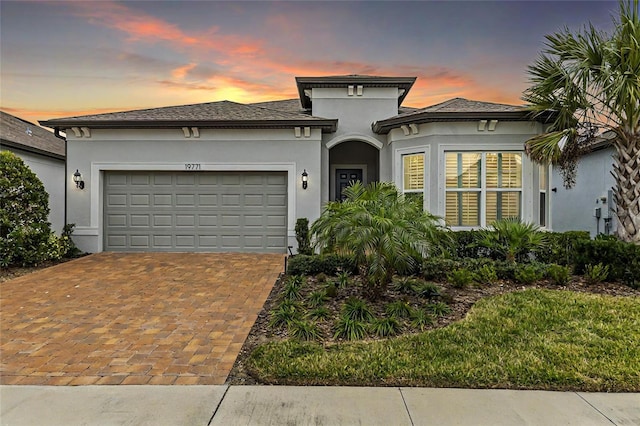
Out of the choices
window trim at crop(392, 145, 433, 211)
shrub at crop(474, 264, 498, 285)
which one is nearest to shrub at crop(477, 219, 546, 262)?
shrub at crop(474, 264, 498, 285)

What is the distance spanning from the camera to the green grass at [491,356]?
338 cm

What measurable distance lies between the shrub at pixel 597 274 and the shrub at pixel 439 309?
2998 millimetres

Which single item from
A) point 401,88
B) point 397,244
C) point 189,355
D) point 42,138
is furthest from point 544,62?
point 42,138

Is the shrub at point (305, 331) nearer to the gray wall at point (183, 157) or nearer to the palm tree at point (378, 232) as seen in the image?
the palm tree at point (378, 232)

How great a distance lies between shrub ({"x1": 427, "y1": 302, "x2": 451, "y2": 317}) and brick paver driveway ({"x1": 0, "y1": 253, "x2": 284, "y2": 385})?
8.14ft

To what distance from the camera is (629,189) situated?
7121mm

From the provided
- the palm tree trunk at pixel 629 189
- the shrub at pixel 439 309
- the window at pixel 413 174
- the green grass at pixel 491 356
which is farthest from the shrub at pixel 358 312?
the palm tree trunk at pixel 629 189

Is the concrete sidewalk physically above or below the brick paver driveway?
below

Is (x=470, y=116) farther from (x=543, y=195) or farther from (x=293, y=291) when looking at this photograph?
(x=293, y=291)

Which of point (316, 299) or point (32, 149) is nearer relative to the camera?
point (316, 299)

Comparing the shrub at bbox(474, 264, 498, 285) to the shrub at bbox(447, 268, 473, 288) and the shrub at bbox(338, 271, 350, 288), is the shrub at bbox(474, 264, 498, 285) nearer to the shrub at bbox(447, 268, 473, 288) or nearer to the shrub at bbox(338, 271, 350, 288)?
the shrub at bbox(447, 268, 473, 288)

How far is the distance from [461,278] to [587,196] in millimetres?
9560

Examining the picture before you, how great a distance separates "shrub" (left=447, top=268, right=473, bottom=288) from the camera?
20.4 ft

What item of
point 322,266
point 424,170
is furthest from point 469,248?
point 322,266
